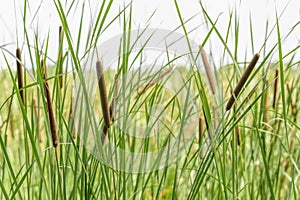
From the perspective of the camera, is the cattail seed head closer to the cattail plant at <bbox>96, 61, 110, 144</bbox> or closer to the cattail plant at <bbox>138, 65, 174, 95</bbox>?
the cattail plant at <bbox>96, 61, 110, 144</bbox>

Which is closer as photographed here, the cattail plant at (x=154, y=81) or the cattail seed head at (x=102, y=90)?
the cattail seed head at (x=102, y=90)

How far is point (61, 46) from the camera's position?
106 cm

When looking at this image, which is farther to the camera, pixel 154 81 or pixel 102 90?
pixel 154 81

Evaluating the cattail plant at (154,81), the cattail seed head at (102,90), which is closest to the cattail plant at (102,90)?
the cattail seed head at (102,90)

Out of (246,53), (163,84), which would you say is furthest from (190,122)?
(246,53)

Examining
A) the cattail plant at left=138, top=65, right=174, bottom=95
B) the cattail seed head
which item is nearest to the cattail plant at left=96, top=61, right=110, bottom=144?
the cattail seed head

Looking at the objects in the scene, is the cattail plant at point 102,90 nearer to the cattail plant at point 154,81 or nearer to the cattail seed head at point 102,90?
the cattail seed head at point 102,90

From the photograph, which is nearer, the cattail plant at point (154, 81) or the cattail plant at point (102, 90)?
the cattail plant at point (102, 90)

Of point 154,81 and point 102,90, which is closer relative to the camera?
point 102,90

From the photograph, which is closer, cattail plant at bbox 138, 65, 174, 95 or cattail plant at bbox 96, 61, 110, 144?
cattail plant at bbox 96, 61, 110, 144

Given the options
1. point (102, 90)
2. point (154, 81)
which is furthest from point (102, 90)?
point (154, 81)

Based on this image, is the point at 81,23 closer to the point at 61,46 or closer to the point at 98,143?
the point at 61,46

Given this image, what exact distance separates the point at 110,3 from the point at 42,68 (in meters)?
0.23

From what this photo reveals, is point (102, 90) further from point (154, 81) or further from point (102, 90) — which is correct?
point (154, 81)
